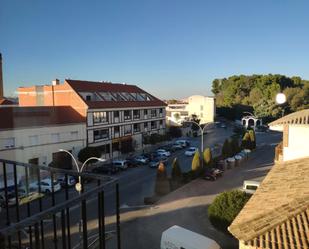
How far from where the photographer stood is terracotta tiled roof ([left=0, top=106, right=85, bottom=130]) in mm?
10472

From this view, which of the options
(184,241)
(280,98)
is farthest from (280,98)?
(184,241)

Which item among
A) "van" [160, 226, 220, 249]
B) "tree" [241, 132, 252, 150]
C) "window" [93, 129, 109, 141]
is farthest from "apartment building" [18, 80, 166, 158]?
"van" [160, 226, 220, 249]

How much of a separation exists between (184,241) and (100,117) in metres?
12.4

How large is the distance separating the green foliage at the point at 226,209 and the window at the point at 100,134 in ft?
36.3

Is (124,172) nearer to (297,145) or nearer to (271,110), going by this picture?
(297,145)

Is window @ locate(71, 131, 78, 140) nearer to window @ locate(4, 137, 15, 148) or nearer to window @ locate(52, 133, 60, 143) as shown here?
window @ locate(52, 133, 60, 143)

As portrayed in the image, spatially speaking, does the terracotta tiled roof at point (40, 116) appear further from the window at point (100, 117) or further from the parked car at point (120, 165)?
the parked car at point (120, 165)

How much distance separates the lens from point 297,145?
8.45 metres

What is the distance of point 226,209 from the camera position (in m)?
8.43

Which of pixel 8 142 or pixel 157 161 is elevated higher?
pixel 8 142

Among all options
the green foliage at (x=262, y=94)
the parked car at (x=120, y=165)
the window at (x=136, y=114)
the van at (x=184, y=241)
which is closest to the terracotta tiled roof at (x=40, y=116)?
the parked car at (x=120, y=165)

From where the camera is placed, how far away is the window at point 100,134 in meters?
18.4

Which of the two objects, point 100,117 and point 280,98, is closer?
point 100,117

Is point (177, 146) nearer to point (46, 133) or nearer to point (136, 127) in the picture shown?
point (136, 127)
